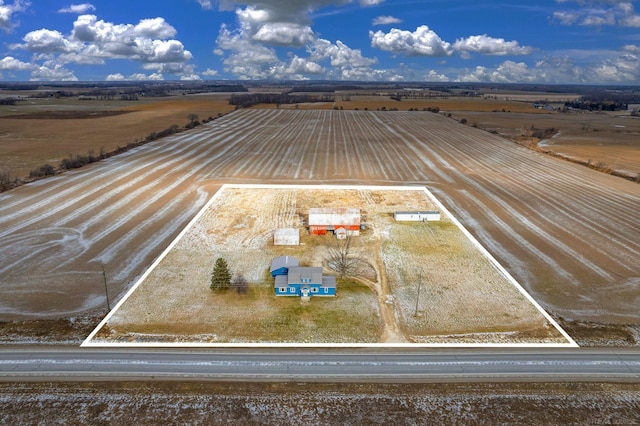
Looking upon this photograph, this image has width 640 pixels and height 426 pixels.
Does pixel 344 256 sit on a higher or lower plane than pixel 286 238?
lower

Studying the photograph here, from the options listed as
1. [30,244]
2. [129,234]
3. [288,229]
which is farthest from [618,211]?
[30,244]

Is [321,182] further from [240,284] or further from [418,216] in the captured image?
[240,284]

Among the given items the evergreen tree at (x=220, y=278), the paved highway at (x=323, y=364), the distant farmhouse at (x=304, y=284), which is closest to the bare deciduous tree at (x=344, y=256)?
the distant farmhouse at (x=304, y=284)

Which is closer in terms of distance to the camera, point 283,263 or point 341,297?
point 341,297

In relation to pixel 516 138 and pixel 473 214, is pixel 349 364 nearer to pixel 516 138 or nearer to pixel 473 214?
pixel 473 214

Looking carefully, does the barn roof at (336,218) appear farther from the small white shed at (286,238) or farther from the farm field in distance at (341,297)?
the small white shed at (286,238)

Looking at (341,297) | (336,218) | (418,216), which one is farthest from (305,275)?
(418,216)

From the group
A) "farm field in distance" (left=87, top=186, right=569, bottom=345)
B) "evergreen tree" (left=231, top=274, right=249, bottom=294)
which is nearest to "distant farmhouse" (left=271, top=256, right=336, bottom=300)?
"farm field in distance" (left=87, top=186, right=569, bottom=345)
